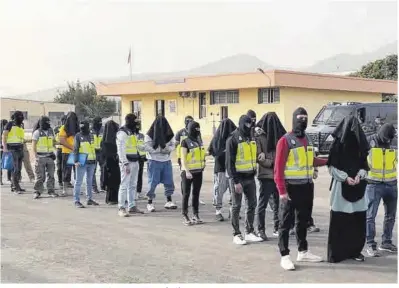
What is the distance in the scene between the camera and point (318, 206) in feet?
34.0

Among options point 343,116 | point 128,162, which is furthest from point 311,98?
point 128,162

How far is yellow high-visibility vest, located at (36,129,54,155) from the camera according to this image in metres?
11.6

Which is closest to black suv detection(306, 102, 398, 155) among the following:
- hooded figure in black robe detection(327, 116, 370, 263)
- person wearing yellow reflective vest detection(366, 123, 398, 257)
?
person wearing yellow reflective vest detection(366, 123, 398, 257)

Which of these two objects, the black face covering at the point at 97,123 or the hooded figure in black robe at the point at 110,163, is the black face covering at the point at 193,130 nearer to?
the hooded figure in black robe at the point at 110,163

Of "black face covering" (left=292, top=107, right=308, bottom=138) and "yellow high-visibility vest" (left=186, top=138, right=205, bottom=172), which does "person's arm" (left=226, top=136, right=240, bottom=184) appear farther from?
"yellow high-visibility vest" (left=186, top=138, right=205, bottom=172)

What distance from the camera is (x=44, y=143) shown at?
38.3ft

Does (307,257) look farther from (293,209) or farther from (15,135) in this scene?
(15,135)

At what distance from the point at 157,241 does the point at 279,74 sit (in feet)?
71.1

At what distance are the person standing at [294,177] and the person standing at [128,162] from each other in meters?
3.92

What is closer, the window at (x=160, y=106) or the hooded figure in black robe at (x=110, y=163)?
the hooded figure in black robe at (x=110, y=163)

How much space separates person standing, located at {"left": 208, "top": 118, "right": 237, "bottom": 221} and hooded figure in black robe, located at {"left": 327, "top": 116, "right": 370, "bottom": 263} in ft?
7.74

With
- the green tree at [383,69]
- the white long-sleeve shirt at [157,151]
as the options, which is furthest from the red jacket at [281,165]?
the green tree at [383,69]

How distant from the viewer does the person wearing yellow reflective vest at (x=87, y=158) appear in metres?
10.6
